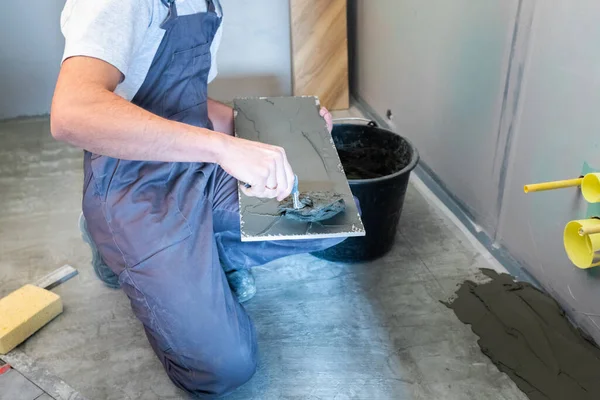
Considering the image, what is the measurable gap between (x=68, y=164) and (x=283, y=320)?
→ 1454mm

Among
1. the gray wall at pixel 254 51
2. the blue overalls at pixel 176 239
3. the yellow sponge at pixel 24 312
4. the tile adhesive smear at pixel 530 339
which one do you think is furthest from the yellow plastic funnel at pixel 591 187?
the gray wall at pixel 254 51

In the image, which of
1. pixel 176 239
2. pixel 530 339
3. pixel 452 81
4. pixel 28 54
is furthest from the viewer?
pixel 28 54

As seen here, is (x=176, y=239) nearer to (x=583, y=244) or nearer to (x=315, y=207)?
(x=315, y=207)

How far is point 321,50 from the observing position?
3.02m

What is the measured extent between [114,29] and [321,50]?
81.0 inches

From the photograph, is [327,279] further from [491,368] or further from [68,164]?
[68,164]

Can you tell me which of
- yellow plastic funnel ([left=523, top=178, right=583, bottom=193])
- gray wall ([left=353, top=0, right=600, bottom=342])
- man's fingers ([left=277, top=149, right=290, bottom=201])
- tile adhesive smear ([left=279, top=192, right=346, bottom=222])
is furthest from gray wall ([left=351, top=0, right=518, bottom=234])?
man's fingers ([left=277, top=149, right=290, bottom=201])

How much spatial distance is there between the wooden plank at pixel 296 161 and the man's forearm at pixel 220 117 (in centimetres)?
3

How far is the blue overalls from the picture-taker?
4.42ft

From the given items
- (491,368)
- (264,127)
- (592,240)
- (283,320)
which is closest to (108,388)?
(283,320)

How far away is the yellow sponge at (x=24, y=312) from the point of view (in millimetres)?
1583

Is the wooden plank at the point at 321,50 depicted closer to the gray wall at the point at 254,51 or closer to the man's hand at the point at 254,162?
the gray wall at the point at 254,51

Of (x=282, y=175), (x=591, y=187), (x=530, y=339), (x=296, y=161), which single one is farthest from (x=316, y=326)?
(x=591, y=187)

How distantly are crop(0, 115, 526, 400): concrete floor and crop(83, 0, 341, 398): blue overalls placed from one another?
0.12m
